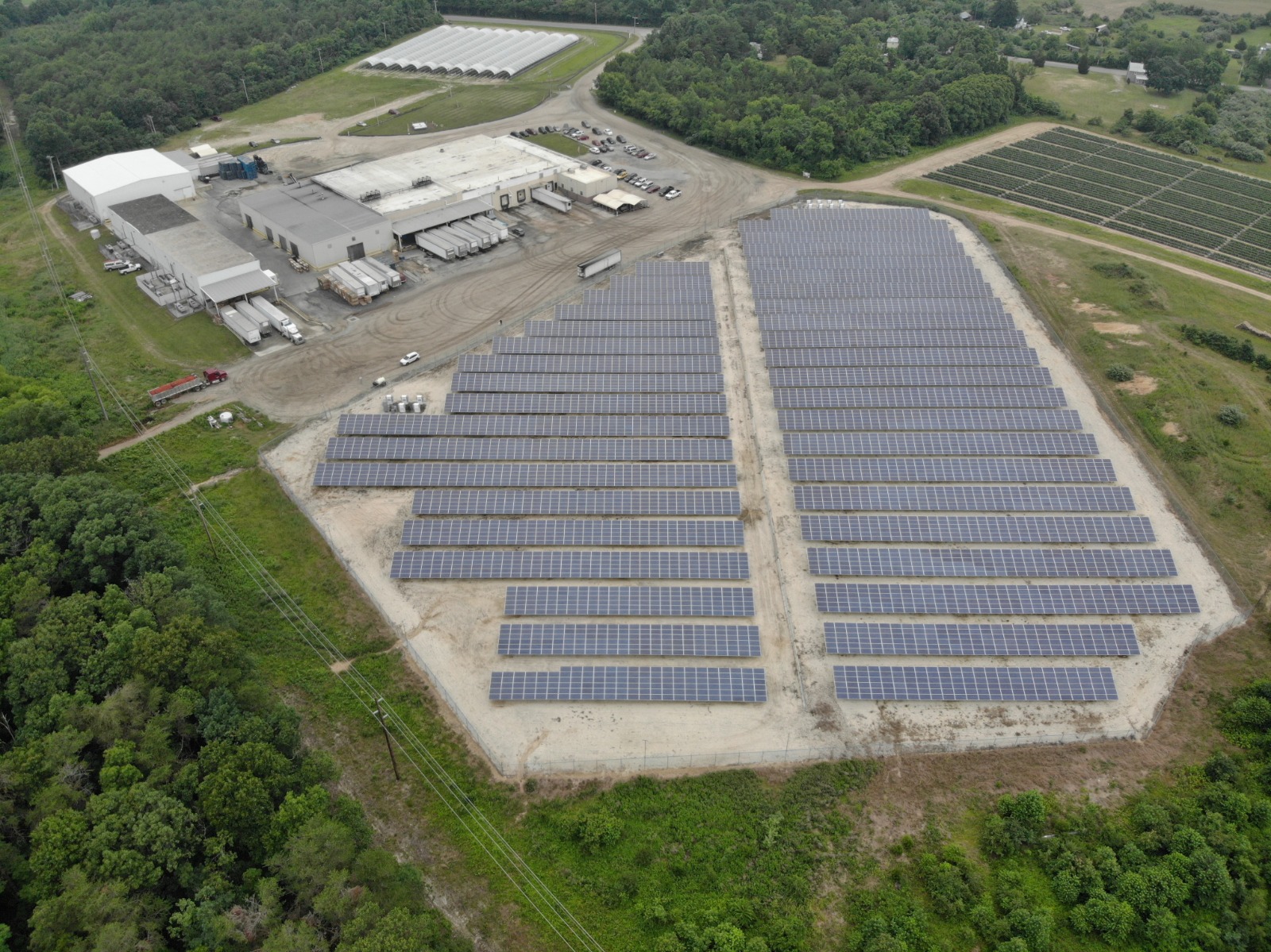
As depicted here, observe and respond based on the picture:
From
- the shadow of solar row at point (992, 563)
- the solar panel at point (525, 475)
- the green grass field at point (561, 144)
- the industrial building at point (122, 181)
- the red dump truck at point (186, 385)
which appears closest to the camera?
the shadow of solar row at point (992, 563)

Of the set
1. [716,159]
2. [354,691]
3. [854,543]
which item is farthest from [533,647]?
[716,159]

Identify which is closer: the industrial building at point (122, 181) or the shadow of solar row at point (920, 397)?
the shadow of solar row at point (920, 397)

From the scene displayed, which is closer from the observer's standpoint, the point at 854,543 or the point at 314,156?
the point at 854,543

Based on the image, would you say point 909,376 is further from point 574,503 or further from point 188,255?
point 188,255

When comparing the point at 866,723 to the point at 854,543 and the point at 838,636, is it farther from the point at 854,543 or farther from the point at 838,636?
the point at 854,543

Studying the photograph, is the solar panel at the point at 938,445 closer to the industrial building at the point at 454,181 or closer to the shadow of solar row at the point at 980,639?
the shadow of solar row at the point at 980,639

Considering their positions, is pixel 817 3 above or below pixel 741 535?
above

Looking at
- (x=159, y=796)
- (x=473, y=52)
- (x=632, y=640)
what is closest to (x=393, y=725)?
(x=159, y=796)

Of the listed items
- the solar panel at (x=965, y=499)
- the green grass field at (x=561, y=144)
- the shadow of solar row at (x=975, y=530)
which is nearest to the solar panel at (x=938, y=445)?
the solar panel at (x=965, y=499)
